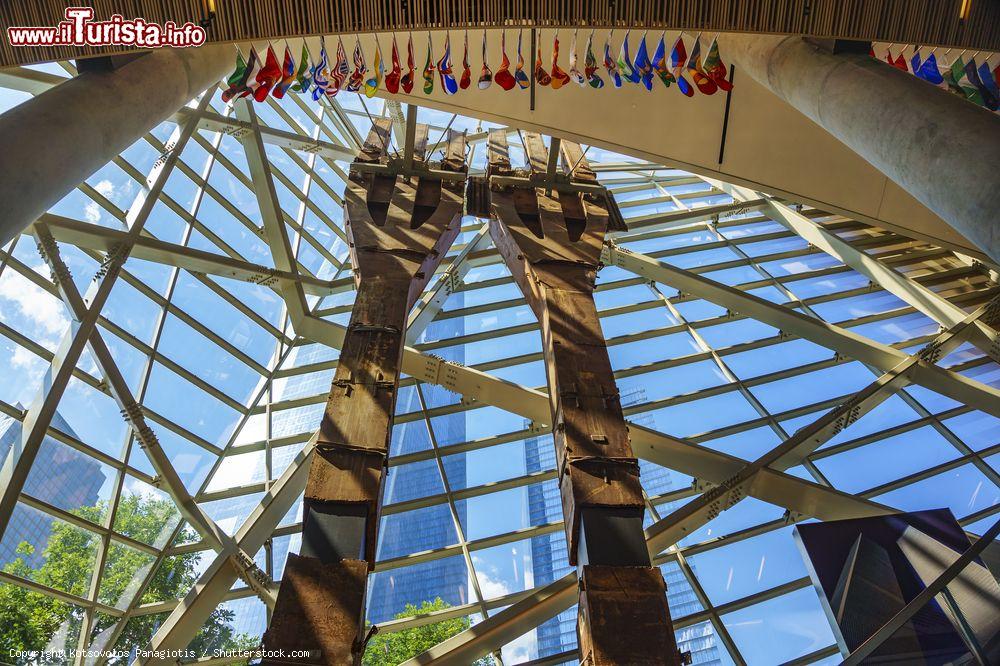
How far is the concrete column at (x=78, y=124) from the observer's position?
356 centimetres

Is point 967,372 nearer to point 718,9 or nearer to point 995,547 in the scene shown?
point 995,547

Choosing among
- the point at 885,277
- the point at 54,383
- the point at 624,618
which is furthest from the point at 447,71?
the point at 885,277

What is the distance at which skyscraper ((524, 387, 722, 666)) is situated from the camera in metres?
10.4

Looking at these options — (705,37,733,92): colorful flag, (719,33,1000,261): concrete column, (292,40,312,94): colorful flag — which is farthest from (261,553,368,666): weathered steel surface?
(705,37,733,92): colorful flag

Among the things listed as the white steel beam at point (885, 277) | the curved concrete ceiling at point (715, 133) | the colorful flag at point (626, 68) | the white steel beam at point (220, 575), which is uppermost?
the white steel beam at point (885, 277)

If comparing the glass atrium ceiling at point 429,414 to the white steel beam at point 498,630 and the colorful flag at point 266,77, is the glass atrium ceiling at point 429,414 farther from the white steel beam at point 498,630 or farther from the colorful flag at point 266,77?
the colorful flag at point 266,77

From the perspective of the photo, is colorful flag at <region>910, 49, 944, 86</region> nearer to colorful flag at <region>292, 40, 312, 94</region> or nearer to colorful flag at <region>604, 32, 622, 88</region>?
colorful flag at <region>604, 32, 622, 88</region>

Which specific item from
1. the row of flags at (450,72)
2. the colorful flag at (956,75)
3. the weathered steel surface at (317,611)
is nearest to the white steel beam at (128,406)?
the row of flags at (450,72)

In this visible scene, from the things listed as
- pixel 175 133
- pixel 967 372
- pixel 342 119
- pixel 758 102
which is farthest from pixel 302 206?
pixel 967 372

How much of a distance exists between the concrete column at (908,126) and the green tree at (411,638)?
30.0ft

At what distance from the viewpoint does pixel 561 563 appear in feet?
39.0

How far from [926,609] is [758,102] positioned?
21.1 ft

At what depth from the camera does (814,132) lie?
9398 millimetres

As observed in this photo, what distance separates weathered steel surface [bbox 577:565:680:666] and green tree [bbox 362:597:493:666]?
671cm
